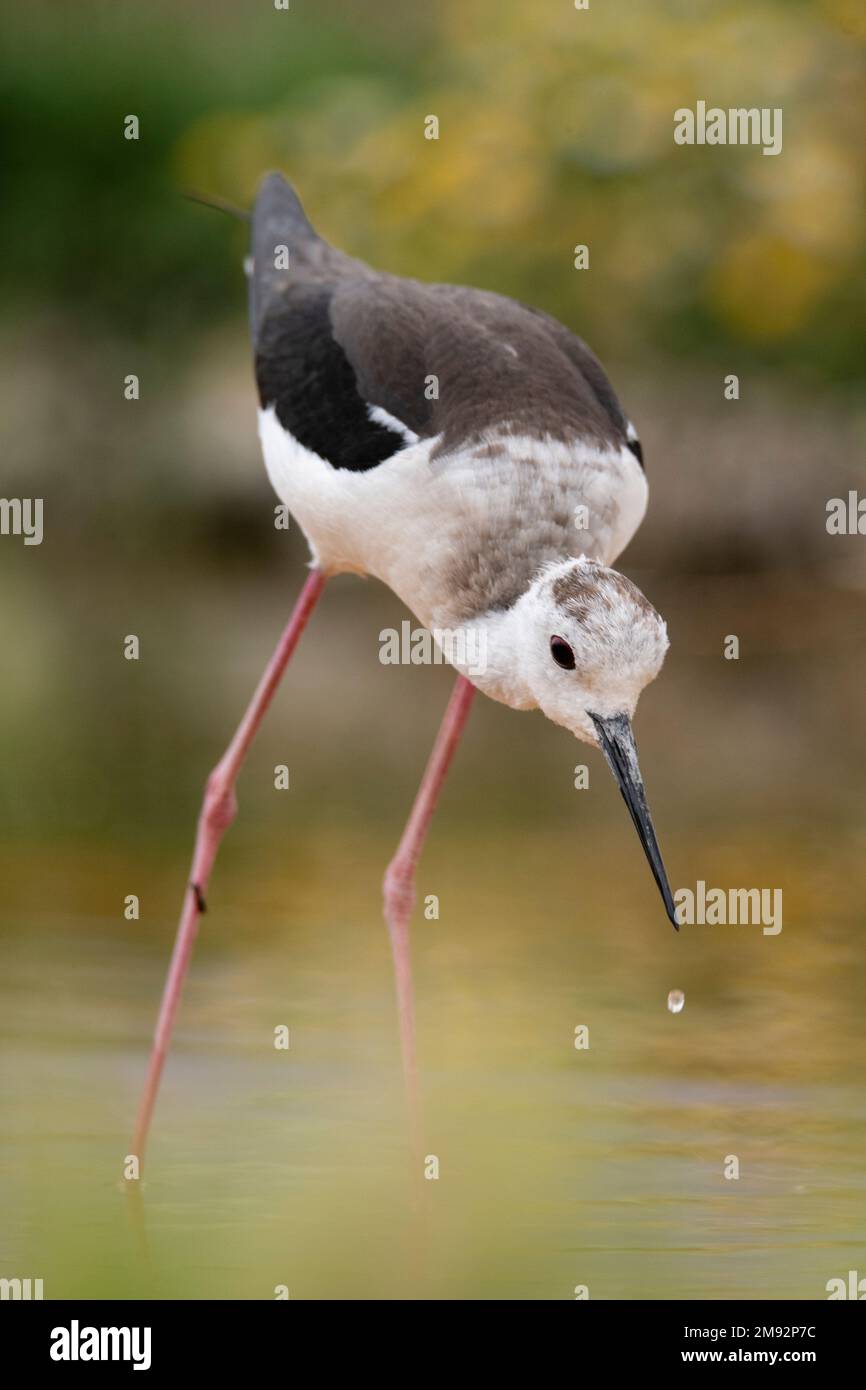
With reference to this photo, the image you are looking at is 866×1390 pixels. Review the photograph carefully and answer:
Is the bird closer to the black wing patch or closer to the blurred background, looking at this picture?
the black wing patch

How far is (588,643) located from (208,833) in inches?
74.1

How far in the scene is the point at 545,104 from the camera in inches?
577

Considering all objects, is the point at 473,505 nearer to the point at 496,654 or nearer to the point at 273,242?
the point at 496,654

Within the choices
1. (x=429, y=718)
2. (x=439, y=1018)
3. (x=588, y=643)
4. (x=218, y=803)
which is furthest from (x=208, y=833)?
(x=429, y=718)

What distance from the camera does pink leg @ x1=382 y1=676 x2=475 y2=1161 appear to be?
5.64m

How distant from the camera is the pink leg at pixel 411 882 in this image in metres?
5.64

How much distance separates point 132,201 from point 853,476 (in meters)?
7.06

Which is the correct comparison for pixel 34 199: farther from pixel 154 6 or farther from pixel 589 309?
pixel 589 309

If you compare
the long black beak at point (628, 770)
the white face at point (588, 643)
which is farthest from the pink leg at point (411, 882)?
the long black beak at point (628, 770)

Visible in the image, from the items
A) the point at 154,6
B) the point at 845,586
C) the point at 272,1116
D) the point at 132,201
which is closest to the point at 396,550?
the point at 272,1116

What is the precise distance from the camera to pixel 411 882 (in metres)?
6.18

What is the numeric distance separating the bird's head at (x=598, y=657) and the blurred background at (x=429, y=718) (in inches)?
41.0

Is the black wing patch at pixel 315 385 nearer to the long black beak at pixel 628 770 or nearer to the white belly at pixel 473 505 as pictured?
the white belly at pixel 473 505

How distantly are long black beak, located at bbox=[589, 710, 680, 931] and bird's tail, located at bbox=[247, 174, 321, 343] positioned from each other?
5.99 ft
